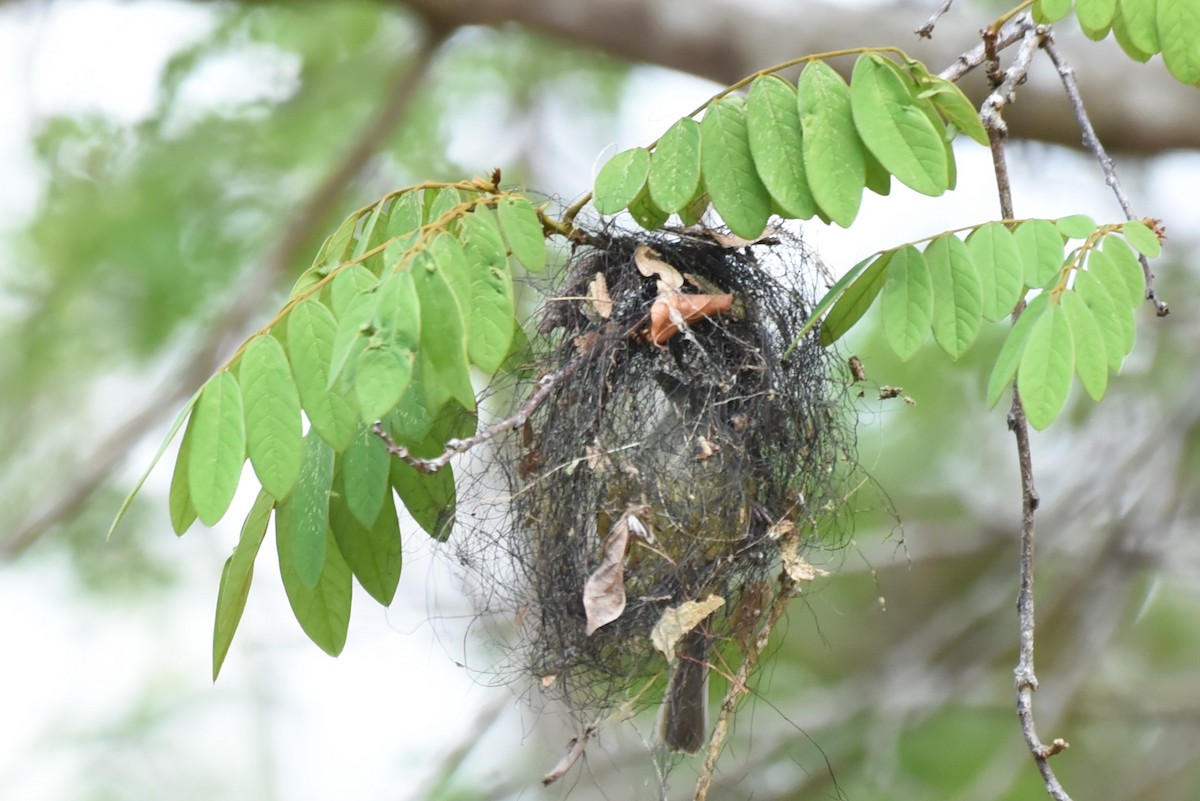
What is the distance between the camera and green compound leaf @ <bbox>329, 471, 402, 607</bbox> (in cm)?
176

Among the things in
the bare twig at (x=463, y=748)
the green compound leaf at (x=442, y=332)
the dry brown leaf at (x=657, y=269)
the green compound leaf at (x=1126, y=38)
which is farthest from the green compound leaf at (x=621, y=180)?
the bare twig at (x=463, y=748)

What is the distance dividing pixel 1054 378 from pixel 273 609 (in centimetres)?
522

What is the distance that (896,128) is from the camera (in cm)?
163

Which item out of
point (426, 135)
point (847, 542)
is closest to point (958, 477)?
point (426, 135)

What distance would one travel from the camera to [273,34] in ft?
15.5

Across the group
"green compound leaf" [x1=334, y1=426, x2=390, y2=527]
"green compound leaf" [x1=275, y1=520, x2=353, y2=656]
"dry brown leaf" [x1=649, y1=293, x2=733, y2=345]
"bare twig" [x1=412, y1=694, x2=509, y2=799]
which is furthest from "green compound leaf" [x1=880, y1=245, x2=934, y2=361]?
"bare twig" [x1=412, y1=694, x2=509, y2=799]

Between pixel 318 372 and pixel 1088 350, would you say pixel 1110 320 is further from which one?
pixel 318 372

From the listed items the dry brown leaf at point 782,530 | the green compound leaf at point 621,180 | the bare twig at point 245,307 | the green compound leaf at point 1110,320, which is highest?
the bare twig at point 245,307

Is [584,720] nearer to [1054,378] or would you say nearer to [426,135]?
[1054,378]

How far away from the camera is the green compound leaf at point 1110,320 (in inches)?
60.2

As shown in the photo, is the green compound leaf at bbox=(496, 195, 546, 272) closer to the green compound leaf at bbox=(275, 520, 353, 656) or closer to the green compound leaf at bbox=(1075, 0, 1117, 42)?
the green compound leaf at bbox=(275, 520, 353, 656)

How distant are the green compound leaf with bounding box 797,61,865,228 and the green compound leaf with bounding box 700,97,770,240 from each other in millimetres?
76

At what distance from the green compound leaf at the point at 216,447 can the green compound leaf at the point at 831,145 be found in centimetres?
72

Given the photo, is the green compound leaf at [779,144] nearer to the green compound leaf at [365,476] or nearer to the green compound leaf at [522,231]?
the green compound leaf at [522,231]
